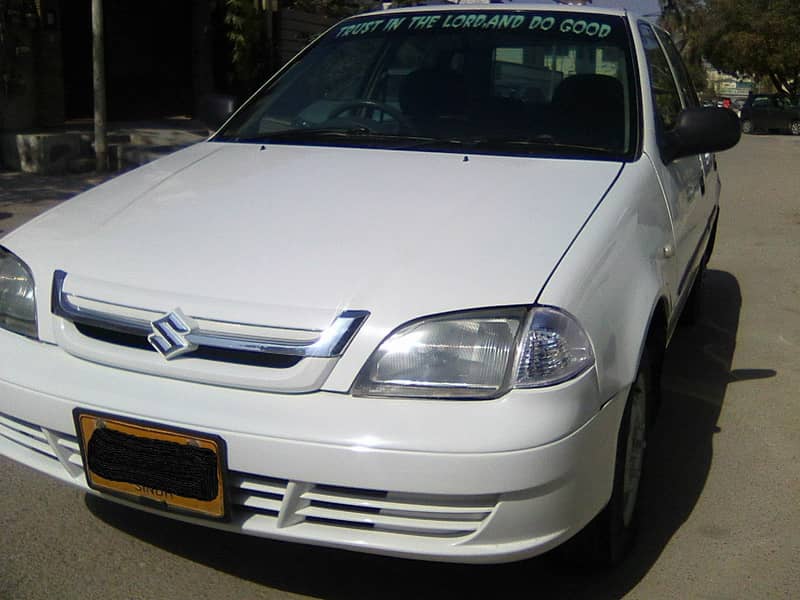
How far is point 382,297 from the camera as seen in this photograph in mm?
2303

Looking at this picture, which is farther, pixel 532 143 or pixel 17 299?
pixel 532 143

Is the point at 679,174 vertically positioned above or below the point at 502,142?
below

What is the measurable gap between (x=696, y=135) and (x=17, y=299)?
234 cm

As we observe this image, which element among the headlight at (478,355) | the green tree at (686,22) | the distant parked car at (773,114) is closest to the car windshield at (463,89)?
the headlight at (478,355)

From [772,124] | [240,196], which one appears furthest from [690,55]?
[240,196]

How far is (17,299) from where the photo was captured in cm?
269

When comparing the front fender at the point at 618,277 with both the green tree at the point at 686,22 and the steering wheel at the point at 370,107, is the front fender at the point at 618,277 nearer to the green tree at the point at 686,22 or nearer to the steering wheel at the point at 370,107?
the steering wheel at the point at 370,107

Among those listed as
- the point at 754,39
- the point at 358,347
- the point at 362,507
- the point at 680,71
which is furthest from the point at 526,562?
the point at 754,39

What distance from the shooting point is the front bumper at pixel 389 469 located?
215 cm

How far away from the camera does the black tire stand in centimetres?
257

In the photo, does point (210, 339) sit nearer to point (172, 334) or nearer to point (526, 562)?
point (172, 334)

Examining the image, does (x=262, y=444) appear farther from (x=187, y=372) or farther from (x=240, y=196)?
(x=240, y=196)

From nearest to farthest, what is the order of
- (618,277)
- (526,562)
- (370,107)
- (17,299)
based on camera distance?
(618,277) → (17,299) → (526,562) → (370,107)

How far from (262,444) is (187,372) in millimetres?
276
